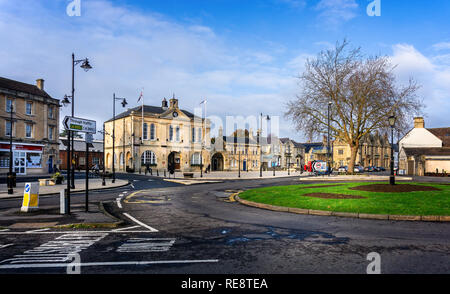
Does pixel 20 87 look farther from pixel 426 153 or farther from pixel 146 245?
pixel 426 153

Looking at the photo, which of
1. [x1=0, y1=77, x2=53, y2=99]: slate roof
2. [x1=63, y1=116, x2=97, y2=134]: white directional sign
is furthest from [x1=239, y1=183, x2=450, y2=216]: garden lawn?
[x1=0, y1=77, x2=53, y2=99]: slate roof

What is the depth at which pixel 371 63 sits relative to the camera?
3097cm

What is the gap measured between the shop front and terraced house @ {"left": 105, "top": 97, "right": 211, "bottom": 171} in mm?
13654

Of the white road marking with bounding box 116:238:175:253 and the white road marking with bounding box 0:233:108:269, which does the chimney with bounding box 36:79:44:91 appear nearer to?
the white road marking with bounding box 0:233:108:269

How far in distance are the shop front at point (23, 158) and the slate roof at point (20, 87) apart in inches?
291

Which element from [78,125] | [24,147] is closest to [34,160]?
[24,147]

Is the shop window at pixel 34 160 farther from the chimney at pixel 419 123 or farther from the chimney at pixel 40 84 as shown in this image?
the chimney at pixel 419 123

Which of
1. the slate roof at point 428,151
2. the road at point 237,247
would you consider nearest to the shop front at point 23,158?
the road at point 237,247

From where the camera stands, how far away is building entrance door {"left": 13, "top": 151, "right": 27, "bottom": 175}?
41.2 meters

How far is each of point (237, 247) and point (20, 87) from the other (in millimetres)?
48818

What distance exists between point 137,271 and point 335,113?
31.8m

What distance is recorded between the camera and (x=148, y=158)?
56.6m

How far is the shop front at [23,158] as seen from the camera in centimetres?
4022

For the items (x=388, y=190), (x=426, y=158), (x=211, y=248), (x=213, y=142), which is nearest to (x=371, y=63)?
(x=388, y=190)
